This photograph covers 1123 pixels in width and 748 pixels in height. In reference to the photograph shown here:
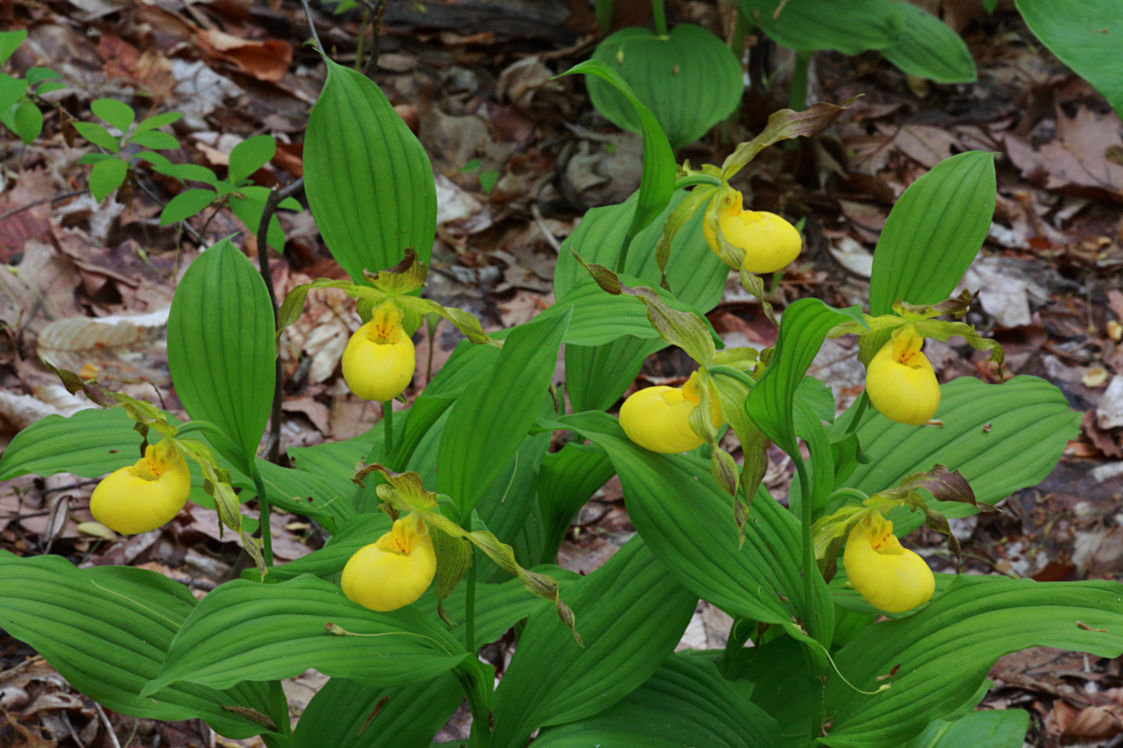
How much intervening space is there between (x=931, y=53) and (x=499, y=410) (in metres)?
2.70

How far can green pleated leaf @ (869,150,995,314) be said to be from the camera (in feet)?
4.42

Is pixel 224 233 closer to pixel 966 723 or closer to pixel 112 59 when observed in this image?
pixel 112 59

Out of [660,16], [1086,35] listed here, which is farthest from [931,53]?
[1086,35]

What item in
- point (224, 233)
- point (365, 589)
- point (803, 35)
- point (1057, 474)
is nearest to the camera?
point (365, 589)

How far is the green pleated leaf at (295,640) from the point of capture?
103 centimetres

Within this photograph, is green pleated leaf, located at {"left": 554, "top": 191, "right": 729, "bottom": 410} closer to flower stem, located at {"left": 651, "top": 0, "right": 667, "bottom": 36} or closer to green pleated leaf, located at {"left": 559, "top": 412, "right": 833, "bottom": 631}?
green pleated leaf, located at {"left": 559, "top": 412, "right": 833, "bottom": 631}

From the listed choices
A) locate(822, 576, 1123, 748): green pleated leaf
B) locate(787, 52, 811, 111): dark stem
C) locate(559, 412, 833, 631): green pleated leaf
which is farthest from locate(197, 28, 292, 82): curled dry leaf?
locate(822, 576, 1123, 748): green pleated leaf

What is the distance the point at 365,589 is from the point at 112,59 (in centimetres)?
281

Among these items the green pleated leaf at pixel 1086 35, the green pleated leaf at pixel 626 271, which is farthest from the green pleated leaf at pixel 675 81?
the green pleated leaf at pixel 626 271

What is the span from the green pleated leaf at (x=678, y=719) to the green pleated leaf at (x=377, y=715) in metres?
0.16

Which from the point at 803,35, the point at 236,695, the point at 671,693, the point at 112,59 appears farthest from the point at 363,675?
the point at 112,59

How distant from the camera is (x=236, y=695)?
1322 mm

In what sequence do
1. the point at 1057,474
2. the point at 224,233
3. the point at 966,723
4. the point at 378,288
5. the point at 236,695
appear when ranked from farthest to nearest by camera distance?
1. the point at 224,233
2. the point at 1057,474
3. the point at 966,723
4. the point at 236,695
5. the point at 378,288

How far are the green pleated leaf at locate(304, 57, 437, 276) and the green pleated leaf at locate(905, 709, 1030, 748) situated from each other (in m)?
Answer: 1.09
